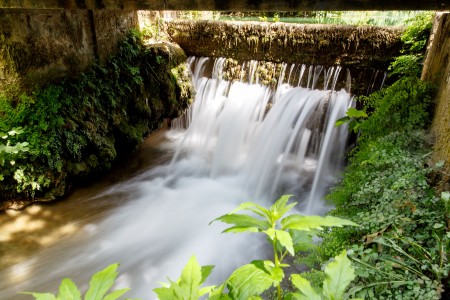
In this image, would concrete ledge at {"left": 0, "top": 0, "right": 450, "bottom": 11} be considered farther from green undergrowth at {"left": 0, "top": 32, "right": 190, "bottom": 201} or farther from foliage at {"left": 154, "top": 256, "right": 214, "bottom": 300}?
foliage at {"left": 154, "top": 256, "right": 214, "bottom": 300}

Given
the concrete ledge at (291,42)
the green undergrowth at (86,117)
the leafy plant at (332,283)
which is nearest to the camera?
the leafy plant at (332,283)

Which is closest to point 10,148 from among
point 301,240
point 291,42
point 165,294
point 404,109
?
point 165,294

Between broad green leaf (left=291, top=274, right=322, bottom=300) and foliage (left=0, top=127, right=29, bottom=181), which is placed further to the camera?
foliage (left=0, top=127, right=29, bottom=181)

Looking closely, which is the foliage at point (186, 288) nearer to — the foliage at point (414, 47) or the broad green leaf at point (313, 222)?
the broad green leaf at point (313, 222)

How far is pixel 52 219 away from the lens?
19.7 feet

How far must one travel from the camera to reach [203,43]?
991 cm

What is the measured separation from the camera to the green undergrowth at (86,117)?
579 cm

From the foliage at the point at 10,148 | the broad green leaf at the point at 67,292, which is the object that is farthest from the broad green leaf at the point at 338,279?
the foliage at the point at 10,148

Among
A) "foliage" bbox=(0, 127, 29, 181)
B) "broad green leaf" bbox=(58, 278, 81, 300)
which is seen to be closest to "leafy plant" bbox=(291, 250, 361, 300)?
"broad green leaf" bbox=(58, 278, 81, 300)

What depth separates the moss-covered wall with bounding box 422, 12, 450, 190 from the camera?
3.42 m

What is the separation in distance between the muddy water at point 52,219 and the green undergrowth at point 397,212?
4.67 m

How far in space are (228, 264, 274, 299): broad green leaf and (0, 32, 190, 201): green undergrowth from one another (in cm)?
559

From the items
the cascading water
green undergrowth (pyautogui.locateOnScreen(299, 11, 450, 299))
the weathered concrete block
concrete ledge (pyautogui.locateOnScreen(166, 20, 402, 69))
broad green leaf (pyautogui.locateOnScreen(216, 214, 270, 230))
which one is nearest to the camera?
broad green leaf (pyautogui.locateOnScreen(216, 214, 270, 230))

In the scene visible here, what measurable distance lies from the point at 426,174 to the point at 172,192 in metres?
5.41
